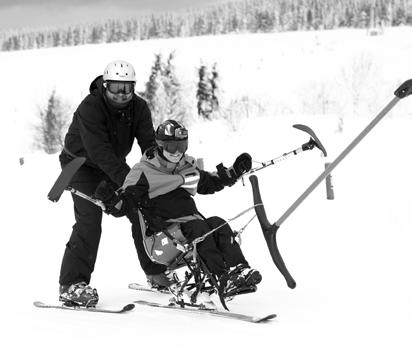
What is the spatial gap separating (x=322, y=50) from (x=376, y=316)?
65.4m

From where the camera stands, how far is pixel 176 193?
5.49 m

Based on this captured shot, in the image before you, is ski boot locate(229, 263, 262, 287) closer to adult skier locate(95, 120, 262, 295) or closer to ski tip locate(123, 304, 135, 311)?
adult skier locate(95, 120, 262, 295)

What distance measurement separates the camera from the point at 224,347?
13.8ft

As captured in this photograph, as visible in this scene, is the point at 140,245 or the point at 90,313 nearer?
the point at 90,313

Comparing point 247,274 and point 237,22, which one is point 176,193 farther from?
point 237,22

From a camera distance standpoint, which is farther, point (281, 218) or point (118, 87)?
point (118, 87)

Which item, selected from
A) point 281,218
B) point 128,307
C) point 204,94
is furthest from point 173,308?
point 204,94

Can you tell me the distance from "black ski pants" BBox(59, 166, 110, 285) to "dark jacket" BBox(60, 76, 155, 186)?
0.22 meters

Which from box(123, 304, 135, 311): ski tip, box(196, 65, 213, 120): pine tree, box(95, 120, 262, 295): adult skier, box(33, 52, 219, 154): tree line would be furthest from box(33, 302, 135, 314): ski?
box(196, 65, 213, 120): pine tree

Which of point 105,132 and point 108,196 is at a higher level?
point 105,132

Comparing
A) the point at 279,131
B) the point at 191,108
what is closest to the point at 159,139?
the point at 279,131

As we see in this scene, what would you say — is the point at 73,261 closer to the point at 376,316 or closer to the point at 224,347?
the point at 224,347

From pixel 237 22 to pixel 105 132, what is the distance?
145184mm

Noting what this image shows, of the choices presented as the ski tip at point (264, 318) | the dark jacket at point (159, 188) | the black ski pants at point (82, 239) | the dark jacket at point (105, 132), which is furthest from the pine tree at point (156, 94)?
the ski tip at point (264, 318)
